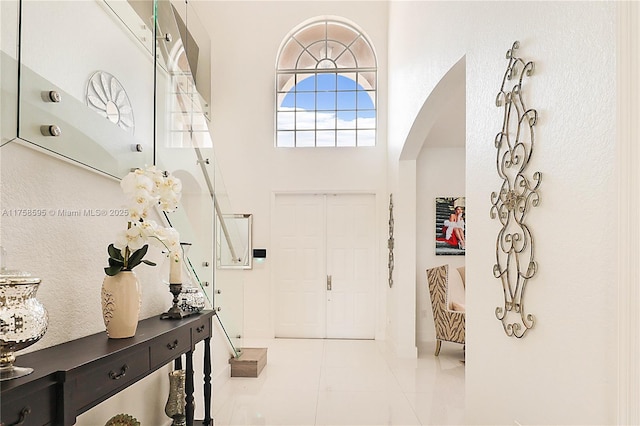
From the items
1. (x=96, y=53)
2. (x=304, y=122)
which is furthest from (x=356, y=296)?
(x=96, y=53)

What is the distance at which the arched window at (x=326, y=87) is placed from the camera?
24.0 feet

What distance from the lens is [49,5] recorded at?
2.09m

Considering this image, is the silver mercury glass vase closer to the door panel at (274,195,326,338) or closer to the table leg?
the table leg

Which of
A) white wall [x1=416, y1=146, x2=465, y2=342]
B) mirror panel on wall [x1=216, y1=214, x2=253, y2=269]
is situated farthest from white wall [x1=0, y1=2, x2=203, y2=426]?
white wall [x1=416, y1=146, x2=465, y2=342]

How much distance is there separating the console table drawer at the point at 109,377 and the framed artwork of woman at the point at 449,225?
539cm

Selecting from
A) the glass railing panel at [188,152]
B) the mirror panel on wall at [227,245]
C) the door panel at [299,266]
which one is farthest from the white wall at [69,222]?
the door panel at [299,266]

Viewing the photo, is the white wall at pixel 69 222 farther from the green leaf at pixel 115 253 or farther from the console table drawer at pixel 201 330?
Result: the console table drawer at pixel 201 330

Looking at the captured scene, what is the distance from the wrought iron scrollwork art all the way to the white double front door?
186 inches

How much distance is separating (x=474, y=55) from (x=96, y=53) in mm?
2167

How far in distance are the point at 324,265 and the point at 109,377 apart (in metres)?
5.38

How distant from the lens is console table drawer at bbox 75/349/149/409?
162cm

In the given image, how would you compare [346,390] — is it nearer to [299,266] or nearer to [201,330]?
[201,330]

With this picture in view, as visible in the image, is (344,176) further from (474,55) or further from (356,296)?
(474,55)

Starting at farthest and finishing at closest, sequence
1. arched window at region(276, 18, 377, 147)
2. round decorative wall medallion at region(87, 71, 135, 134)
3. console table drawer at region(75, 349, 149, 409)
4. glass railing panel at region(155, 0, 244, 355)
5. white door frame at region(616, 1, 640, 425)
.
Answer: arched window at region(276, 18, 377, 147), glass railing panel at region(155, 0, 244, 355), round decorative wall medallion at region(87, 71, 135, 134), console table drawer at region(75, 349, 149, 409), white door frame at region(616, 1, 640, 425)
